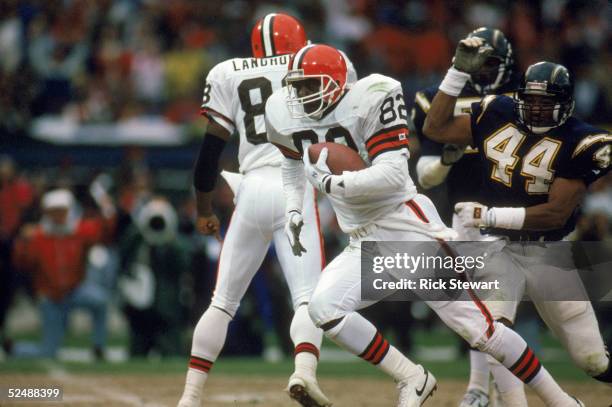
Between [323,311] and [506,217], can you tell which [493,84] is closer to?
[506,217]

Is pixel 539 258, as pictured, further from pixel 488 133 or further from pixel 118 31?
pixel 118 31

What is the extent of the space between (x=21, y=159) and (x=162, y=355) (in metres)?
3.58

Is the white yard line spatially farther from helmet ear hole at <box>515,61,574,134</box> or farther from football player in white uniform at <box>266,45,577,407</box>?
helmet ear hole at <box>515,61,574,134</box>

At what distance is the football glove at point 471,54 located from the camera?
17.7ft

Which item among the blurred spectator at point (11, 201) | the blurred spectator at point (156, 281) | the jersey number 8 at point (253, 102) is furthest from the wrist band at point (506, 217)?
the blurred spectator at point (11, 201)

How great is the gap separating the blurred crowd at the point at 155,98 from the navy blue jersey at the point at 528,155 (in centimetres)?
445

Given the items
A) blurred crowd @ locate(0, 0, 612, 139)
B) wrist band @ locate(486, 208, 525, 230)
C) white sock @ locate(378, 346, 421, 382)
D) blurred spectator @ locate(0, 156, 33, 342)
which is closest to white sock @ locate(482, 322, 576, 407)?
white sock @ locate(378, 346, 421, 382)

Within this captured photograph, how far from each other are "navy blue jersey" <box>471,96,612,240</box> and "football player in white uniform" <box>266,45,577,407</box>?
0.44 m

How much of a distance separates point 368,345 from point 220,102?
1.77 metres

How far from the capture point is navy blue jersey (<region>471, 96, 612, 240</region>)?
210 inches

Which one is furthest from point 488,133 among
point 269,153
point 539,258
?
point 269,153

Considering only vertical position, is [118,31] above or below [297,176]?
above

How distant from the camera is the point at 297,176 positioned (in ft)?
18.9

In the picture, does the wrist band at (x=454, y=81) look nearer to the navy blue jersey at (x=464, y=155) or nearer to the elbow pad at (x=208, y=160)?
the navy blue jersey at (x=464, y=155)
